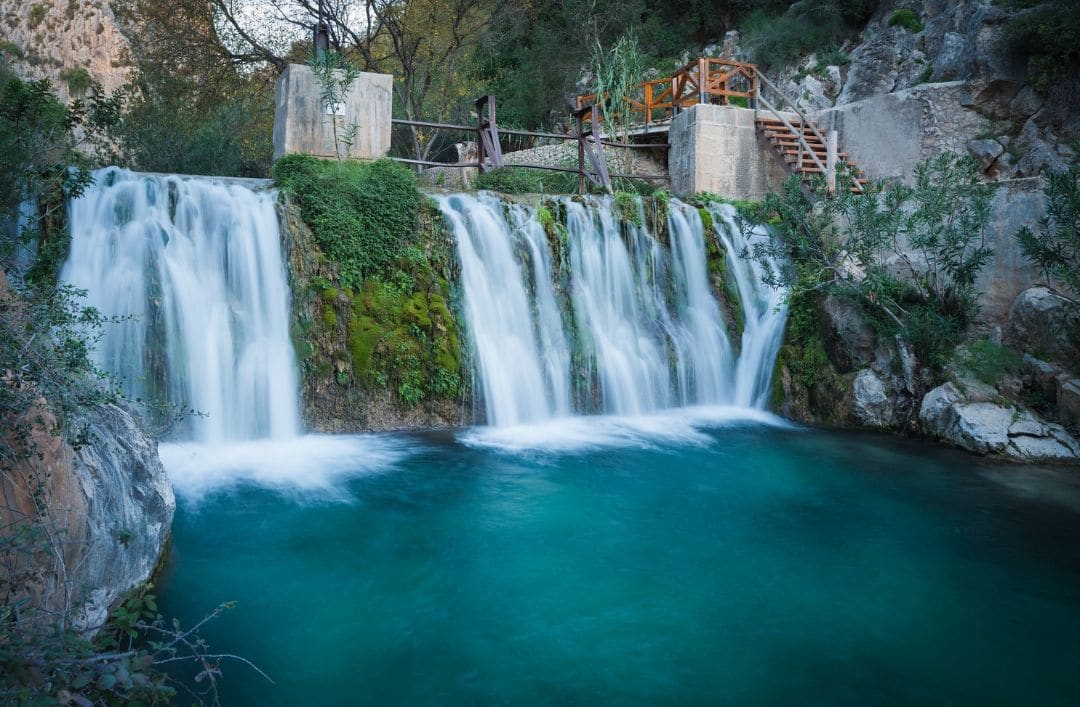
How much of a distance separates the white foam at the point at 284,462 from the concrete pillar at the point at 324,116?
4957 millimetres

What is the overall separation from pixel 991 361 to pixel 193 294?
10.4 meters

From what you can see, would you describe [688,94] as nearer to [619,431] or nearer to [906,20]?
[906,20]

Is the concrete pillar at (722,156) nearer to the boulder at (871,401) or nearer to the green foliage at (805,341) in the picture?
the green foliage at (805,341)

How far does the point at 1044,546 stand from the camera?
22.2 feet

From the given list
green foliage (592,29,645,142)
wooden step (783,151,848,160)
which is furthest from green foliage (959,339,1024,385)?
green foliage (592,29,645,142)

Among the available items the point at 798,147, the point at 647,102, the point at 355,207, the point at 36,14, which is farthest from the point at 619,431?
the point at 36,14

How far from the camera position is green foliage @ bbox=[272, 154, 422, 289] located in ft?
34.4

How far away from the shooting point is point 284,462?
8.72 m

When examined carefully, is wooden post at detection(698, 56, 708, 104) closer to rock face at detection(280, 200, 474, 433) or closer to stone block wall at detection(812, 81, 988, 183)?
stone block wall at detection(812, 81, 988, 183)

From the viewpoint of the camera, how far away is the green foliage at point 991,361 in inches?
393

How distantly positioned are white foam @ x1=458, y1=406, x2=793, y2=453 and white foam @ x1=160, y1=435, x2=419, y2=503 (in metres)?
1.23

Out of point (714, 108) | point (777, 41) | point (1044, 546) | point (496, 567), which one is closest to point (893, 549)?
point (1044, 546)

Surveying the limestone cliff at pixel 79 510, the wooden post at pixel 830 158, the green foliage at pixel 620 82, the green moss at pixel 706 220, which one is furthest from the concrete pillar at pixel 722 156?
the limestone cliff at pixel 79 510

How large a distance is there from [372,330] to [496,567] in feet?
16.6
